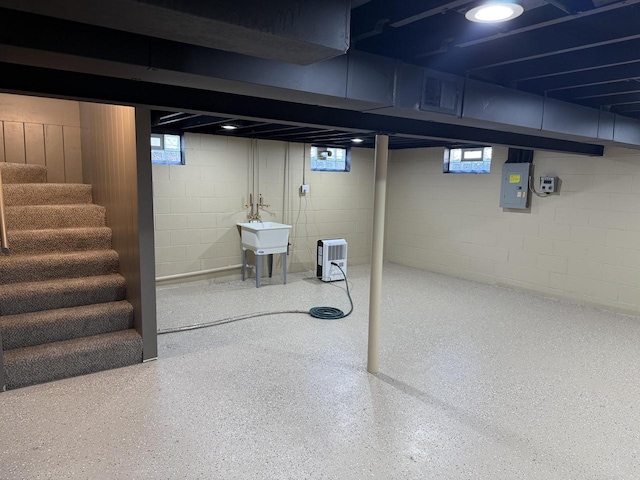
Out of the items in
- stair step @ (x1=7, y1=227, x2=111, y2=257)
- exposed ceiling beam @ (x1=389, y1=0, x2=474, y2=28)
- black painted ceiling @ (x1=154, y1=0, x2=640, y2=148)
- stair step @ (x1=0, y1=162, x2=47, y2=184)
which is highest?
black painted ceiling @ (x1=154, y1=0, x2=640, y2=148)

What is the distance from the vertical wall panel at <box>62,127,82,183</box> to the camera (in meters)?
4.80

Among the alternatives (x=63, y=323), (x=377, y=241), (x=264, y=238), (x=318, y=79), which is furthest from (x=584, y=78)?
(x=63, y=323)

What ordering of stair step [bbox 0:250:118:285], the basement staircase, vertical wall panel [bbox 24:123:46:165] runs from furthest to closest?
vertical wall panel [bbox 24:123:46:165]
stair step [bbox 0:250:118:285]
the basement staircase

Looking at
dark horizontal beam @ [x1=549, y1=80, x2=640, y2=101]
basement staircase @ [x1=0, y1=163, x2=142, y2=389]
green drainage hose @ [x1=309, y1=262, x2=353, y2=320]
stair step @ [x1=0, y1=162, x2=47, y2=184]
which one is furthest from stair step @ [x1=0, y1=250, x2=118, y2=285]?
dark horizontal beam @ [x1=549, y1=80, x2=640, y2=101]

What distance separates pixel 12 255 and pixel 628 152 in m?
5.94

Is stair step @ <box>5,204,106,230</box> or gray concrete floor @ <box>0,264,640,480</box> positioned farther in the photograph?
stair step @ <box>5,204,106,230</box>

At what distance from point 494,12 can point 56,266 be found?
11.2ft

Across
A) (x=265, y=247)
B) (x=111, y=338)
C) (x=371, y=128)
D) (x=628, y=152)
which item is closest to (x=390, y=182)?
(x=265, y=247)

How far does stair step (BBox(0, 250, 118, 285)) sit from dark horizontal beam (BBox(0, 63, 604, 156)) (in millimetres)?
1910

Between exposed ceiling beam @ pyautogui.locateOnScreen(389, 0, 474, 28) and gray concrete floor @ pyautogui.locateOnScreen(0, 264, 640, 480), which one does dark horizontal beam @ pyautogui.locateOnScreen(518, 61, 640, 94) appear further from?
gray concrete floor @ pyautogui.locateOnScreen(0, 264, 640, 480)

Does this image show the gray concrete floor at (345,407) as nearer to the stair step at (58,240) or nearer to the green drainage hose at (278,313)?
the green drainage hose at (278,313)

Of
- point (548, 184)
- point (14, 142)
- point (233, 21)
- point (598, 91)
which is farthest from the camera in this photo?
point (548, 184)

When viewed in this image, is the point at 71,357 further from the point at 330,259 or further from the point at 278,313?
the point at 330,259

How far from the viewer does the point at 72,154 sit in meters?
4.83
